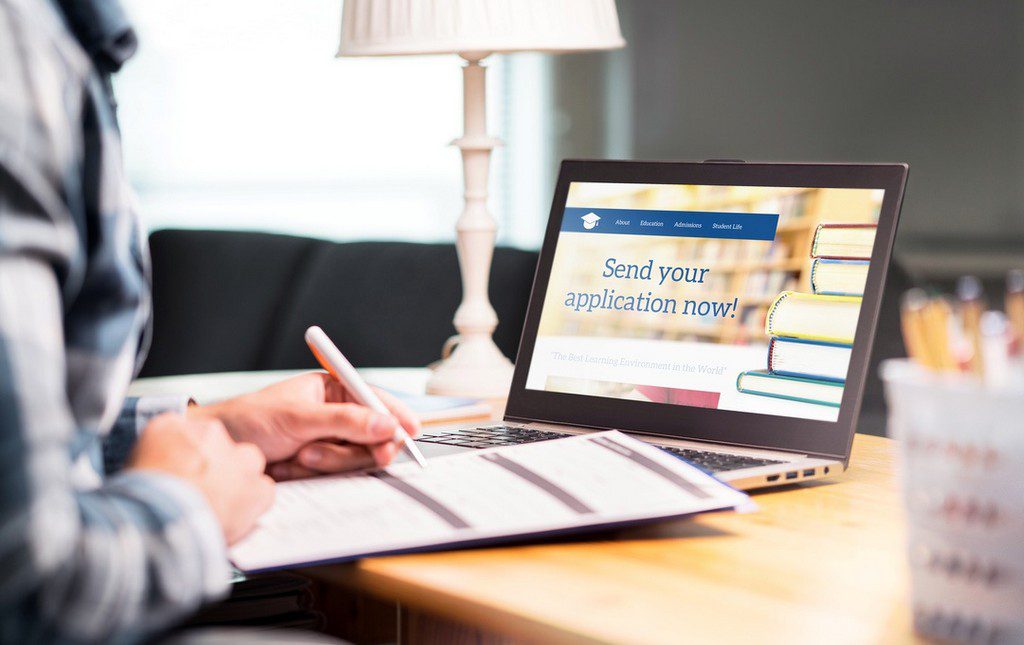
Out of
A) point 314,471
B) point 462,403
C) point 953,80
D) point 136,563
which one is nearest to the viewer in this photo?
point 136,563

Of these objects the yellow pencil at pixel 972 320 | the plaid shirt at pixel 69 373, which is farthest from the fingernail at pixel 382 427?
the yellow pencil at pixel 972 320

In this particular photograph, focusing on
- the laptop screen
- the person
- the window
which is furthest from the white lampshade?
the window

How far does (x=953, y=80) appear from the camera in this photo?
392cm

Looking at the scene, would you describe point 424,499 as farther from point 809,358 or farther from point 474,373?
point 474,373

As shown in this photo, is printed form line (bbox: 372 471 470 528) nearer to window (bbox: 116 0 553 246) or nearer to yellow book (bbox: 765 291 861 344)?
yellow book (bbox: 765 291 861 344)

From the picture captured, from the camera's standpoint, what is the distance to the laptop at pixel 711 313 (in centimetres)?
99

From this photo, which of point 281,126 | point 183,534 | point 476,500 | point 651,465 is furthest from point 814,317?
point 281,126

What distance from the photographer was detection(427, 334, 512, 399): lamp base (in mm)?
1478

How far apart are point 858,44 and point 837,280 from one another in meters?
3.45

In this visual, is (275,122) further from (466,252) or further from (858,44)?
(466,252)

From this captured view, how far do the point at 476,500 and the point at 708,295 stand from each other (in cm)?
41

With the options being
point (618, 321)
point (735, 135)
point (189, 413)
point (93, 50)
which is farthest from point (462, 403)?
point (735, 135)

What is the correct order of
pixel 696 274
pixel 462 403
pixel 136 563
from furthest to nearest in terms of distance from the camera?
pixel 462 403 < pixel 696 274 < pixel 136 563

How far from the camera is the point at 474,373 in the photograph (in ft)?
4.91
